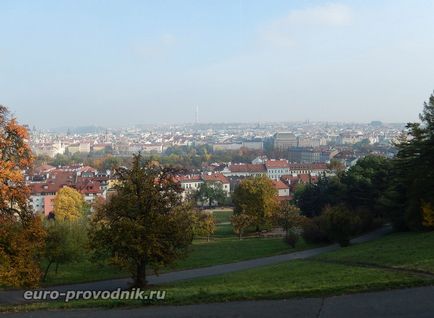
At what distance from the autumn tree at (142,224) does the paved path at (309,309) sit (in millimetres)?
8145

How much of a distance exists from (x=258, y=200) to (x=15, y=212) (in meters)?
37.0

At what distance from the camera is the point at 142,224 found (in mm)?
21797

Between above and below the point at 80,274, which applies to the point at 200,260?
below

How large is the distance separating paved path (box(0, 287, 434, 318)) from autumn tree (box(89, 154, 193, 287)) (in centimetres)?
814

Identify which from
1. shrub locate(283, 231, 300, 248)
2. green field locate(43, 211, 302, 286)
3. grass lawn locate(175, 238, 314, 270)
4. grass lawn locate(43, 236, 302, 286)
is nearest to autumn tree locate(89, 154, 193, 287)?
green field locate(43, 211, 302, 286)

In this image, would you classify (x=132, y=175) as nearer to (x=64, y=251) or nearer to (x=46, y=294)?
(x=46, y=294)

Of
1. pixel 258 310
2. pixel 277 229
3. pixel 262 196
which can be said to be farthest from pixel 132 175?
pixel 277 229

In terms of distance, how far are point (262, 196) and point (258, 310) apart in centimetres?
4155

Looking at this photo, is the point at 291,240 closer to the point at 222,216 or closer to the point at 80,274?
the point at 80,274

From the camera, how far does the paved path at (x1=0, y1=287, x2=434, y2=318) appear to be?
1141 cm

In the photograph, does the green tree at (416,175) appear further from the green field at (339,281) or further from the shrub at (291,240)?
the green field at (339,281)

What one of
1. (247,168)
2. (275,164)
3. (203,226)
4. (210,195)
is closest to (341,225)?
(203,226)

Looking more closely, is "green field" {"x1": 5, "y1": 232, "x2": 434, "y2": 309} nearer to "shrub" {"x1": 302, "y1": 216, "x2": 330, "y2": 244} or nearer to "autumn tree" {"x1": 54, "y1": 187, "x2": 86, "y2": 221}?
"shrub" {"x1": 302, "y1": 216, "x2": 330, "y2": 244}

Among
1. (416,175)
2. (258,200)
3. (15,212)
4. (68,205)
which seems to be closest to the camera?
(15,212)
